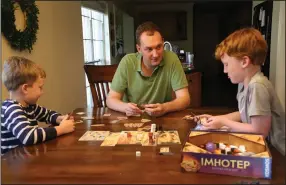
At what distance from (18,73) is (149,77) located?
64cm

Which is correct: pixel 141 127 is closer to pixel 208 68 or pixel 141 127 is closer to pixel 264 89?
pixel 264 89

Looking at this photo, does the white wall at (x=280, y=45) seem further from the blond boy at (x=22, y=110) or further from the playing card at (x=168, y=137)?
the blond boy at (x=22, y=110)

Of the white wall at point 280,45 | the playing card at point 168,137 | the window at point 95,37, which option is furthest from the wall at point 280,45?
the window at point 95,37

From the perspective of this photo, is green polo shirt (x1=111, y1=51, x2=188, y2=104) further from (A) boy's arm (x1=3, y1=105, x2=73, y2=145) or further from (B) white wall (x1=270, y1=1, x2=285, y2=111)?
(B) white wall (x1=270, y1=1, x2=285, y2=111)

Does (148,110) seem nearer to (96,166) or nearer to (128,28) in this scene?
(96,166)

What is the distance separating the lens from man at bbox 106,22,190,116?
4.26 feet

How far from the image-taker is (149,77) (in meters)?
1.36

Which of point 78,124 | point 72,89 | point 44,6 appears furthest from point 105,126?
point 72,89

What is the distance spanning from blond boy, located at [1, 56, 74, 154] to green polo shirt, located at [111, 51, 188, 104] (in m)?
0.48

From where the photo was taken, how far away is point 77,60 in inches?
103

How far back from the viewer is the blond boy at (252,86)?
2.15 ft

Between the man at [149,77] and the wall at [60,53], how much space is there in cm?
72

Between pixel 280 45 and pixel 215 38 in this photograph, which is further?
pixel 215 38

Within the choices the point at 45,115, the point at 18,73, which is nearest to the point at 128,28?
the point at 45,115
